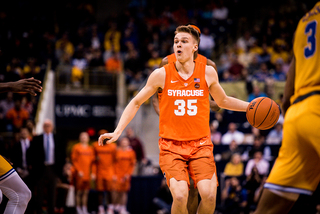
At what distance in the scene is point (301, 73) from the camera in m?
3.23

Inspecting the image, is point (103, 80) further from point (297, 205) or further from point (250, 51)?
point (297, 205)

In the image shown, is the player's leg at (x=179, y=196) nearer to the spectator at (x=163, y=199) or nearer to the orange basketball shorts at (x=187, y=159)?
the orange basketball shorts at (x=187, y=159)

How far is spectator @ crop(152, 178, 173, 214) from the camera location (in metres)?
11.0

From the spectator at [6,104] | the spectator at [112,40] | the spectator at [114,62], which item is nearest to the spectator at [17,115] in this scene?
the spectator at [6,104]

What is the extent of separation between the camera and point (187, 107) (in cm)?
507

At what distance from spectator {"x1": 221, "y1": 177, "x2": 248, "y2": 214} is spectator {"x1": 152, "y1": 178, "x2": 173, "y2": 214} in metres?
1.57

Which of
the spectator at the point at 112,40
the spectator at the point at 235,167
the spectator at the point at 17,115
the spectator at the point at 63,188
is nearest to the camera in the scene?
the spectator at the point at 235,167

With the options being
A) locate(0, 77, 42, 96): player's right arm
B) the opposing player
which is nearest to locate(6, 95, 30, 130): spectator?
the opposing player

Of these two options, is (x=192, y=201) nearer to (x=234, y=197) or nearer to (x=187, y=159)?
(x=187, y=159)

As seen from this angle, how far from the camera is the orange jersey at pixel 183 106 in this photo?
505 centimetres

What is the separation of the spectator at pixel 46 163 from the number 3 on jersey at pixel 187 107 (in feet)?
17.7

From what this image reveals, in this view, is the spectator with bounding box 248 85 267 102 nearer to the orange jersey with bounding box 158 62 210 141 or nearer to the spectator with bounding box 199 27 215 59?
the spectator with bounding box 199 27 215 59

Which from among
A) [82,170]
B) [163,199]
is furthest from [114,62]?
[163,199]

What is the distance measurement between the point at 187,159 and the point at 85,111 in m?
12.2
